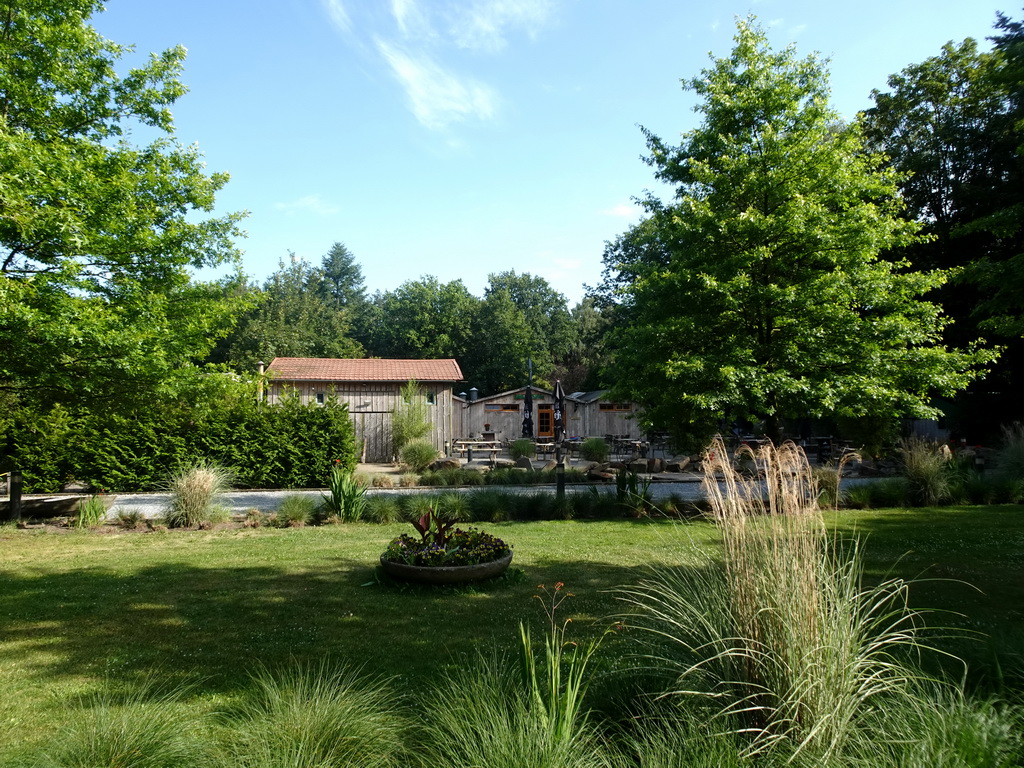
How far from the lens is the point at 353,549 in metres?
8.29

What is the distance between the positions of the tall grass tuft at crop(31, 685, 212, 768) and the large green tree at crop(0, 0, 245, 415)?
465 cm

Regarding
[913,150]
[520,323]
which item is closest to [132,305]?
[913,150]

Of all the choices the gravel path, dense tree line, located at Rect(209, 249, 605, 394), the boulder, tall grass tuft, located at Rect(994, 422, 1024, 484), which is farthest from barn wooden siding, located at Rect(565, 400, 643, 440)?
tall grass tuft, located at Rect(994, 422, 1024, 484)

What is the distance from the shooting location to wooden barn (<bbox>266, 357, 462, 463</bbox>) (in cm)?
2138

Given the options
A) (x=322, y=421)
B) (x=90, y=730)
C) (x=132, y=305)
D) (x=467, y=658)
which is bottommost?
(x=467, y=658)

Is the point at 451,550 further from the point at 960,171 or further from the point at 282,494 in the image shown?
the point at 960,171

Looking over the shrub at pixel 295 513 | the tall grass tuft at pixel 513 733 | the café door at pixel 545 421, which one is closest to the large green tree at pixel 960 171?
the café door at pixel 545 421

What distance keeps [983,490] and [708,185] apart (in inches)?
316

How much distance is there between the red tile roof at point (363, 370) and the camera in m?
21.5

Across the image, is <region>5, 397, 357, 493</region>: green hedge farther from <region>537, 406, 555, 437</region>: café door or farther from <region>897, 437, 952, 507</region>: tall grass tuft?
<region>537, 406, 555, 437</region>: café door

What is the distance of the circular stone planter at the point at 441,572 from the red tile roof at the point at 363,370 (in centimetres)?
1543

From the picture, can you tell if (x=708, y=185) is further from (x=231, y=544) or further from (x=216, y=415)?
(x=216, y=415)

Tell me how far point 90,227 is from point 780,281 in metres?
9.70

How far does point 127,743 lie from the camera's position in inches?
104
